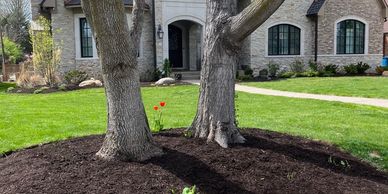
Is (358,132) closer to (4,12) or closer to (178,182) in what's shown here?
(178,182)

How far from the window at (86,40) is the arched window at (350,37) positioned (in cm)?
1310

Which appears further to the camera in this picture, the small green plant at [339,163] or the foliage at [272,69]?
the foliage at [272,69]

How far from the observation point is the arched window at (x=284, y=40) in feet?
Answer: 71.6

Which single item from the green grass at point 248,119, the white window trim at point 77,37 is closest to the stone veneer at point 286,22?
the white window trim at point 77,37

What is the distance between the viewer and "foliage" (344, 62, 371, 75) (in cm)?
2188

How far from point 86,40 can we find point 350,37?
46.3 ft

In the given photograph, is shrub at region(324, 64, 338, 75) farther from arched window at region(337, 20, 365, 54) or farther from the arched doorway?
the arched doorway

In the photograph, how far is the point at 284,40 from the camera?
22.1 metres

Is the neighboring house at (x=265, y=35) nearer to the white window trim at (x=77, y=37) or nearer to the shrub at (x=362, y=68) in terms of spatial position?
the white window trim at (x=77, y=37)

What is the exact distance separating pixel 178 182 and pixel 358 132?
14.2ft

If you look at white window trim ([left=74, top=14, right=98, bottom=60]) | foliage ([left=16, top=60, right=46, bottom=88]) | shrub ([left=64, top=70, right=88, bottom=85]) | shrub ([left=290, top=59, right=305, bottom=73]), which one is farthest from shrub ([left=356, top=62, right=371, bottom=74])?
foliage ([left=16, top=60, right=46, bottom=88])

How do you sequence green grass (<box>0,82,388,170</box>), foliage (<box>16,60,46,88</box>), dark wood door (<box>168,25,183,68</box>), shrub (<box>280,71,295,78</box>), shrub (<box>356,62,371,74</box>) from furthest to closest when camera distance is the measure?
dark wood door (<box>168,25,183,68</box>) < shrub (<box>356,62,371,74</box>) < shrub (<box>280,71,295,78</box>) < foliage (<box>16,60,46,88</box>) < green grass (<box>0,82,388,170</box>)

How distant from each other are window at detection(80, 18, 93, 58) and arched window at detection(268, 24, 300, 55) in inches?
359

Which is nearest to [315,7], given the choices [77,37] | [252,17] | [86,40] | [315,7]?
[315,7]
